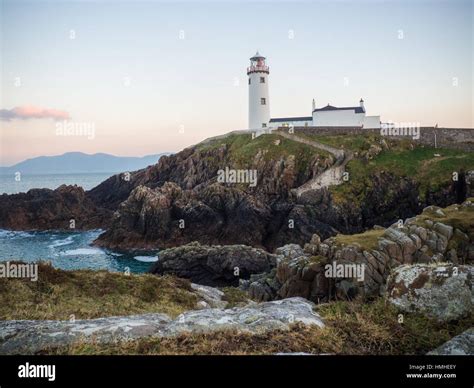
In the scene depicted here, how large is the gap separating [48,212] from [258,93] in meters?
39.9

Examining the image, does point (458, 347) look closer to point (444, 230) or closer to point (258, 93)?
point (444, 230)

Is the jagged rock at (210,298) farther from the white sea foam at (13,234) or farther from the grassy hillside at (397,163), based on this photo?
the white sea foam at (13,234)

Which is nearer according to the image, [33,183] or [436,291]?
[436,291]

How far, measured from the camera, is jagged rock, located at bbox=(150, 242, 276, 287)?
2867 centimetres

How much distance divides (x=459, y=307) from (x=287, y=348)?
285 centimetres

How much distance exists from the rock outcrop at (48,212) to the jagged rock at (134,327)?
46.1 m

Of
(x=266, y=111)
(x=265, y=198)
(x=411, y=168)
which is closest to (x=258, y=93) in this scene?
(x=266, y=111)

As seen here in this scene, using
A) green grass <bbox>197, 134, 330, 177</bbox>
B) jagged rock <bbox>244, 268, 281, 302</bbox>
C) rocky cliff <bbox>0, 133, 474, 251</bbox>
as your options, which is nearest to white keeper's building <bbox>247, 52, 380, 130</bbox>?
green grass <bbox>197, 134, 330, 177</bbox>

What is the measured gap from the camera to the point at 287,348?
5270 millimetres

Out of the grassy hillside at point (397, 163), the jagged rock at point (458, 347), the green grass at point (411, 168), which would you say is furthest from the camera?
the grassy hillside at point (397, 163)

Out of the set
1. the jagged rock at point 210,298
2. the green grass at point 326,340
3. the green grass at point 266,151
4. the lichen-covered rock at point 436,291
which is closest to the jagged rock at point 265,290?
the jagged rock at point 210,298

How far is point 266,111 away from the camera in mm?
71062

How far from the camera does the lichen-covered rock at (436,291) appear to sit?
598cm

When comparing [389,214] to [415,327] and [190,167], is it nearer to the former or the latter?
[190,167]
